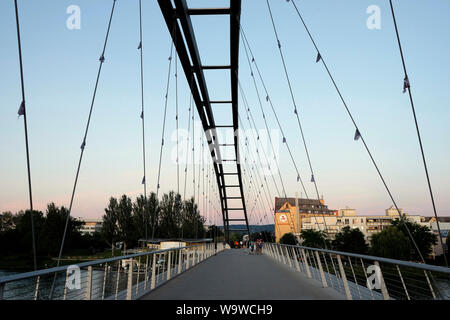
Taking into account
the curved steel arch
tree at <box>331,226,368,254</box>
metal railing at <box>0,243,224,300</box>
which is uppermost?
the curved steel arch

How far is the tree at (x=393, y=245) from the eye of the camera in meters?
47.0

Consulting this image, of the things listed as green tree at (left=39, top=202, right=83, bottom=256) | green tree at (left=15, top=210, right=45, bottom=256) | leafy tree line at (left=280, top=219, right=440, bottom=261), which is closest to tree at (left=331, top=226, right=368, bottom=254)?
leafy tree line at (left=280, top=219, right=440, bottom=261)

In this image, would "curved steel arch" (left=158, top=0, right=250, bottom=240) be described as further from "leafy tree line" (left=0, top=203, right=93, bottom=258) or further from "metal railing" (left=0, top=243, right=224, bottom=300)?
"leafy tree line" (left=0, top=203, right=93, bottom=258)

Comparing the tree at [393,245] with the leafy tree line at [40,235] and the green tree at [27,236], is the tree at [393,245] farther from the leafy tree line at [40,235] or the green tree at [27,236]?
the green tree at [27,236]

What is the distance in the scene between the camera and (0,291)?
2.38 meters

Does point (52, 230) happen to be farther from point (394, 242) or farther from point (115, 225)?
point (394, 242)

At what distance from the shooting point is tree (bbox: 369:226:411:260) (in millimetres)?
47031

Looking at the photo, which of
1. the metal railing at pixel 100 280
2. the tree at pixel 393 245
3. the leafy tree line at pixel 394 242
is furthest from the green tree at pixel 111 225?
the metal railing at pixel 100 280
